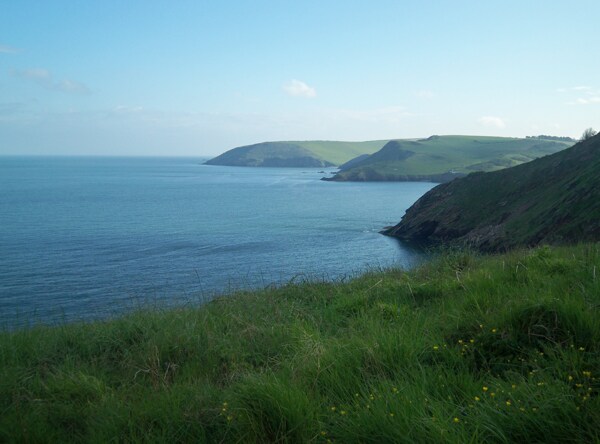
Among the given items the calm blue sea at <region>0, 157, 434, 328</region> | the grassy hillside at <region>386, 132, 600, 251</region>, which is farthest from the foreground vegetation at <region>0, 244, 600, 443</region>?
the grassy hillside at <region>386, 132, 600, 251</region>

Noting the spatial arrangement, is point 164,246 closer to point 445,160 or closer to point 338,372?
point 338,372

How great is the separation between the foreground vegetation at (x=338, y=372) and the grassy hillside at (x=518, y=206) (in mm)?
27510

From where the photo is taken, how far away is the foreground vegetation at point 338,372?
335cm

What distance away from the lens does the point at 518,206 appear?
4966 centimetres

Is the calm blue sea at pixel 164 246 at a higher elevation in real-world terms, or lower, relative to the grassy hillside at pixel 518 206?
lower

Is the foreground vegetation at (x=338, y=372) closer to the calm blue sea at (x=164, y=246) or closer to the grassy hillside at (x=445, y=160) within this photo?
the calm blue sea at (x=164, y=246)

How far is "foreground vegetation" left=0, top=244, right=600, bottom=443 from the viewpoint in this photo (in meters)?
3.35

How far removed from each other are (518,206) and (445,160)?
129 meters

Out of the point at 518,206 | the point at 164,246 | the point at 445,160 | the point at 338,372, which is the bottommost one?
the point at 164,246

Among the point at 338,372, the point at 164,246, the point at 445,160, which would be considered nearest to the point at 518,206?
the point at 164,246

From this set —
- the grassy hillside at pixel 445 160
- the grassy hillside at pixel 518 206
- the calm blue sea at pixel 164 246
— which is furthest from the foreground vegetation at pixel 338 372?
the grassy hillside at pixel 445 160

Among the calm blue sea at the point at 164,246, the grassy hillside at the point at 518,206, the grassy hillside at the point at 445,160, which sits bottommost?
the calm blue sea at the point at 164,246

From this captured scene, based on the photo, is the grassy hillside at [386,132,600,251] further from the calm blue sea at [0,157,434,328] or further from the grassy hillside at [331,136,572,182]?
the grassy hillside at [331,136,572,182]

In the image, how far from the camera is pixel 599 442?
279 centimetres
